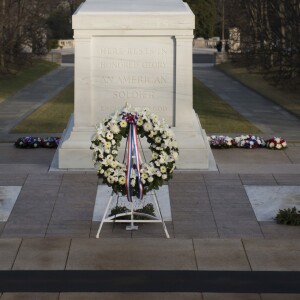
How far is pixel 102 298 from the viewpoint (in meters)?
9.38

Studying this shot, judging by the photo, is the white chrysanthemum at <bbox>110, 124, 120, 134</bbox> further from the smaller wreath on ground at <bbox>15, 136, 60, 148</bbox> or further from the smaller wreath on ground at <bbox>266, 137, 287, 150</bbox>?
the smaller wreath on ground at <bbox>266, 137, 287, 150</bbox>

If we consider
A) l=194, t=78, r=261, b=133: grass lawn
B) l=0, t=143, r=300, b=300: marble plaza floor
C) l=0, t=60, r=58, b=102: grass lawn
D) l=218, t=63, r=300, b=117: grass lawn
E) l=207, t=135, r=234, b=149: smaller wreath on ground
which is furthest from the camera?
l=0, t=60, r=58, b=102: grass lawn

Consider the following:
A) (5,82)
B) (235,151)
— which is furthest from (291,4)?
(235,151)

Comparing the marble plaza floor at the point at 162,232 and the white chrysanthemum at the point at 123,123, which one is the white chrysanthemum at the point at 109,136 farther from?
the marble plaza floor at the point at 162,232

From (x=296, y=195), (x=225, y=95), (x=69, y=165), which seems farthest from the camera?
(x=225, y=95)

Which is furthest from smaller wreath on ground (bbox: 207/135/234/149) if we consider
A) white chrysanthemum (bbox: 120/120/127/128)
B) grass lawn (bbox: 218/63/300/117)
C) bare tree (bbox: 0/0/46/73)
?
bare tree (bbox: 0/0/46/73)

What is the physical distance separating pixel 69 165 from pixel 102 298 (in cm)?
606

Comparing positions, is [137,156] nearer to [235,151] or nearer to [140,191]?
[140,191]

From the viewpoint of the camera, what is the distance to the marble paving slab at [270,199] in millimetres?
12822

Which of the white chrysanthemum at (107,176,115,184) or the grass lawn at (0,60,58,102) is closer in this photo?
the white chrysanthemum at (107,176,115,184)

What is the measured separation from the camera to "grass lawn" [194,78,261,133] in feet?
74.1

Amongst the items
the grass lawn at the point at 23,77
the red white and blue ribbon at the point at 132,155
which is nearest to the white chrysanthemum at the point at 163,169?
the red white and blue ribbon at the point at 132,155

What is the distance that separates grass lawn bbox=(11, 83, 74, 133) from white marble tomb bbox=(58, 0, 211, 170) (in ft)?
21.0

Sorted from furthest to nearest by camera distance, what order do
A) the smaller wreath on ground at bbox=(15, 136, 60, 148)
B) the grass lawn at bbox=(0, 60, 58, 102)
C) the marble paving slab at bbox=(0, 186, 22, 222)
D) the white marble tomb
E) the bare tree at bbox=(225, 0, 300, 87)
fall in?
the bare tree at bbox=(225, 0, 300, 87)
the grass lawn at bbox=(0, 60, 58, 102)
the smaller wreath on ground at bbox=(15, 136, 60, 148)
the white marble tomb
the marble paving slab at bbox=(0, 186, 22, 222)
